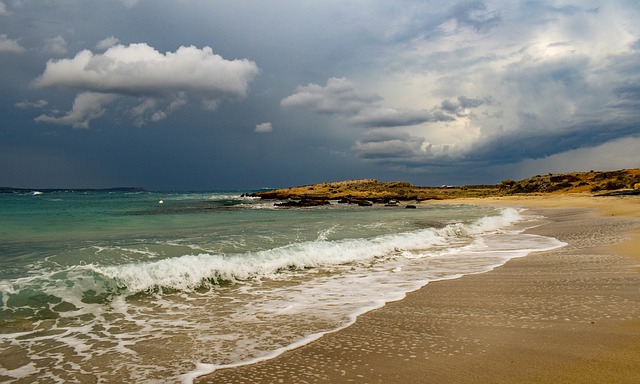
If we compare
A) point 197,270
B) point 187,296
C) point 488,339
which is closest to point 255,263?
point 197,270

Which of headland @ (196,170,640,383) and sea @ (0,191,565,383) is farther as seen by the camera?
sea @ (0,191,565,383)

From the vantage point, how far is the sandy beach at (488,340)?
439 cm

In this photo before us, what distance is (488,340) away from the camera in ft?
17.8

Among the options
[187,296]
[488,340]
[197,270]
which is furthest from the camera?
[197,270]

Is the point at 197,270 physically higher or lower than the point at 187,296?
higher

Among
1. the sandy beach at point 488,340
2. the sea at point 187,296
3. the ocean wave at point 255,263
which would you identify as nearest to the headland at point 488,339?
the sandy beach at point 488,340

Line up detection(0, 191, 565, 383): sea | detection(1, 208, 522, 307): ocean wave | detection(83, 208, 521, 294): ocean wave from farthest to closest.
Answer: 1. detection(83, 208, 521, 294): ocean wave
2. detection(1, 208, 522, 307): ocean wave
3. detection(0, 191, 565, 383): sea

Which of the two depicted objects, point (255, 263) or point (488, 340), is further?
point (255, 263)

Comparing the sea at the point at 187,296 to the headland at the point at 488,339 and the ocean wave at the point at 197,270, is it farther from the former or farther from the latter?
the headland at the point at 488,339

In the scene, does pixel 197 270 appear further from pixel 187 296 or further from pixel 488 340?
pixel 488 340

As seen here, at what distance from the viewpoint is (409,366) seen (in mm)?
4648

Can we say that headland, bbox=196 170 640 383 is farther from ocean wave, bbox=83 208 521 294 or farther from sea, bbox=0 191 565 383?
ocean wave, bbox=83 208 521 294

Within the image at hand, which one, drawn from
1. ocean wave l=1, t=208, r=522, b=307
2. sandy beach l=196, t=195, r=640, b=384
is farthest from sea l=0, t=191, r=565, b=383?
sandy beach l=196, t=195, r=640, b=384

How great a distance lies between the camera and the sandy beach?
4.39 meters
